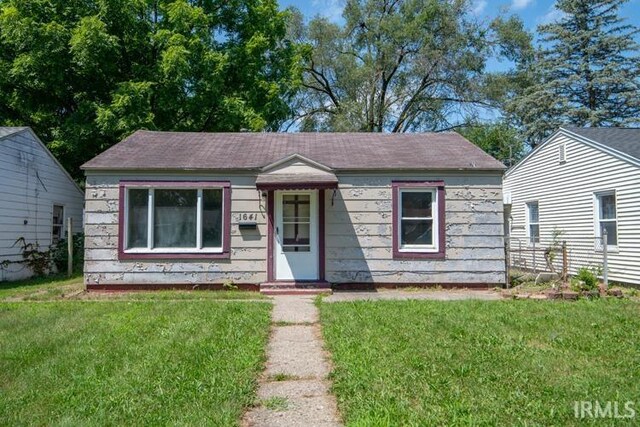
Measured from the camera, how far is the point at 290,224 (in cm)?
1055

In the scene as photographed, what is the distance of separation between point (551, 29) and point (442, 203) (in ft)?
76.3

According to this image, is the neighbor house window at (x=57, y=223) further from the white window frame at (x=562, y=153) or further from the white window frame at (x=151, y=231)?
the white window frame at (x=562, y=153)

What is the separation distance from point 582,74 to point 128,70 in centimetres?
2467

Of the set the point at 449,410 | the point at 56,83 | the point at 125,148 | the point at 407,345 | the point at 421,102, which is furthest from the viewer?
the point at 421,102

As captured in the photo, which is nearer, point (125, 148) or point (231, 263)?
point (231, 263)

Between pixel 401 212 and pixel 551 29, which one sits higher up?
pixel 551 29

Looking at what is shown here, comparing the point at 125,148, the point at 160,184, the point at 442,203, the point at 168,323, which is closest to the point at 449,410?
the point at 168,323

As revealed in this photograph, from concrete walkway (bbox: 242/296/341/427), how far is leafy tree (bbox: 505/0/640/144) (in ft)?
79.5

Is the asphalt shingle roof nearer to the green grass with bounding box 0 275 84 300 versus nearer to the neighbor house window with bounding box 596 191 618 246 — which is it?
the green grass with bounding box 0 275 84 300

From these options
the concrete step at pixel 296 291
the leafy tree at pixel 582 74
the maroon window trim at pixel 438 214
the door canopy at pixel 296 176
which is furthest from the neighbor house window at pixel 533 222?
the leafy tree at pixel 582 74

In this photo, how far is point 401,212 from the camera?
34.8 ft

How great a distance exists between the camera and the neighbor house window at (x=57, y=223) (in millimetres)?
14656

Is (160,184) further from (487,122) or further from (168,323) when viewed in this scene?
(487,122)

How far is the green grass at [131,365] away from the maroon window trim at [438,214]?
4.01 metres
